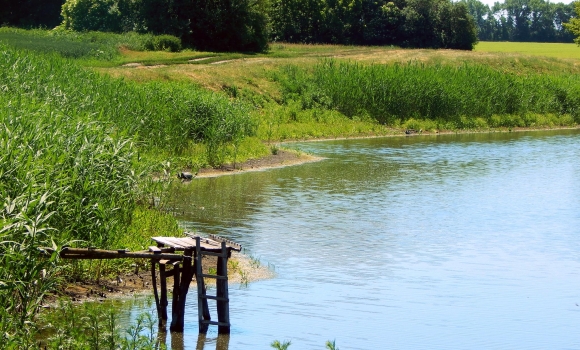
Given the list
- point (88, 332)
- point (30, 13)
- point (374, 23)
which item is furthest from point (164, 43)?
point (88, 332)

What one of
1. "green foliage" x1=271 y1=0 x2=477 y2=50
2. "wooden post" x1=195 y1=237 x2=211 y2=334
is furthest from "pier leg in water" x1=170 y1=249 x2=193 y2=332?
"green foliage" x1=271 y1=0 x2=477 y2=50

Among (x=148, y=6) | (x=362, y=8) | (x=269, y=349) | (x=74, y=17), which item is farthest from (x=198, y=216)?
(x=362, y=8)

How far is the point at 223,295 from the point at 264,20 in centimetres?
5136

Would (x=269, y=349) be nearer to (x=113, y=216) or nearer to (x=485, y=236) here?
(x=113, y=216)

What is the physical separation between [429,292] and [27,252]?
5.89 m

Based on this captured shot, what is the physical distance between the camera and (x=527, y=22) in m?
153

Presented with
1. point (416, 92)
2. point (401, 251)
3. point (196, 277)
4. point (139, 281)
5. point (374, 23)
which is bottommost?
point (401, 251)

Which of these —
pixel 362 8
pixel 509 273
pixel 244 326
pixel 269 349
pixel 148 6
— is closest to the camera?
pixel 269 349

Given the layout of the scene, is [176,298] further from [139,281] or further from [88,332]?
[139,281]

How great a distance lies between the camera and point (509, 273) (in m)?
14.9

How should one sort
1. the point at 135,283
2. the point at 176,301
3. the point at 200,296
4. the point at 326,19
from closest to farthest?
the point at 200,296, the point at 176,301, the point at 135,283, the point at 326,19

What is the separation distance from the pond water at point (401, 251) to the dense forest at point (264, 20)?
30271mm

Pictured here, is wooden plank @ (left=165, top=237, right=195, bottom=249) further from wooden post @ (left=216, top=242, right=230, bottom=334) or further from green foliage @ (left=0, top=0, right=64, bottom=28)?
green foliage @ (left=0, top=0, right=64, bottom=28)

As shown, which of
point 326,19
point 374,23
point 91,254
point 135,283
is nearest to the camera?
point 91,254
